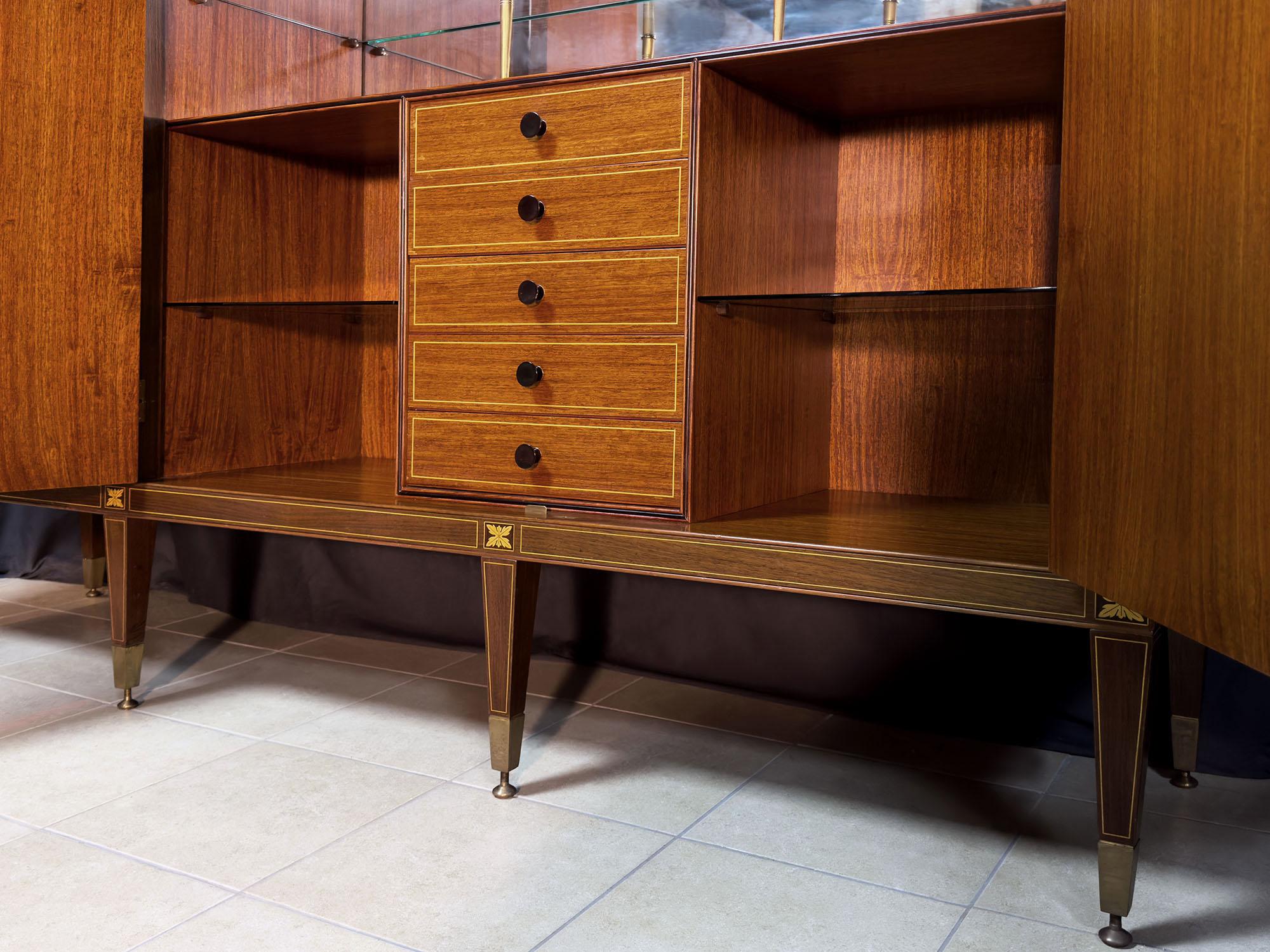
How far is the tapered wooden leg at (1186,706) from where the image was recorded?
1714mm

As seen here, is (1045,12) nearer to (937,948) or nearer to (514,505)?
(514,505)

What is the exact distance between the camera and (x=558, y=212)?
1551mm

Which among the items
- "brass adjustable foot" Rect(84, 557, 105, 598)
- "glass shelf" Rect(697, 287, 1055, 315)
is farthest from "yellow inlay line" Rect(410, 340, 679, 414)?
"brass adjustable foot" Rect(84, 557, 105, 598)

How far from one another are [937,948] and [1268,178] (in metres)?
0.87

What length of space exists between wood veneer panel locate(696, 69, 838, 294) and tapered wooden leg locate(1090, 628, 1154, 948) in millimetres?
669

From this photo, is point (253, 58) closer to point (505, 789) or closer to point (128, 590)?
point (128, 590)

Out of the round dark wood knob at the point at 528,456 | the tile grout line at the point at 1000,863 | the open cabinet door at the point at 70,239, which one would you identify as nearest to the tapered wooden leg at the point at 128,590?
the open cabinet door at the point at 70,239

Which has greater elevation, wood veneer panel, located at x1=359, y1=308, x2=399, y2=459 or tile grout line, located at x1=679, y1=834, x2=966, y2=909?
wood veneer panel, located at x1=359, y1=308, x2=399, y2=459

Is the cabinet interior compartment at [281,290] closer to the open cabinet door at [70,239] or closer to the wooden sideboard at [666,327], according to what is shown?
the wooden sideboard at [666,327]

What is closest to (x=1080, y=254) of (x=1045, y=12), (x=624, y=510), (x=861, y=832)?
(x=1045, y=12)

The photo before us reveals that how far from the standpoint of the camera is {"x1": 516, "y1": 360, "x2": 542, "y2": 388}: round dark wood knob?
1576 mm

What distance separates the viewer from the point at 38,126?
1631 mm

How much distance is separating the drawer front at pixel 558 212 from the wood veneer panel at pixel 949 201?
0.45 metres

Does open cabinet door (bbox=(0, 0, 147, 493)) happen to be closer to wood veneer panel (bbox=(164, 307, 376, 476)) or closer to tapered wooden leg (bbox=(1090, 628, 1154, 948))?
wood veneer panel (bbox=(164, 307, 376, 476))
